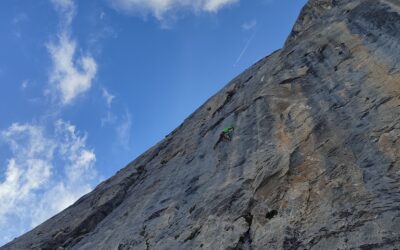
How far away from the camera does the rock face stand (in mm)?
10914

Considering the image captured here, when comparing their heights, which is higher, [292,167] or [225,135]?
[225,135]

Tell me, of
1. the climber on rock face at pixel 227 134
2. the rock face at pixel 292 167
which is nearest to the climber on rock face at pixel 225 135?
the climber on rock face at pixel 227 134

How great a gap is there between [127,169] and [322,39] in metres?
11.9

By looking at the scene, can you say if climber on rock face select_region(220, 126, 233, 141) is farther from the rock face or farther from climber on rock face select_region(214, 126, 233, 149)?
the rock face

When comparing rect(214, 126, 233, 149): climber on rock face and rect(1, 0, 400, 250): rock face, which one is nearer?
rect(1, 0, 400, 250): rock face

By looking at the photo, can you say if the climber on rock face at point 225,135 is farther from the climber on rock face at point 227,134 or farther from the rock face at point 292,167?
the rock face at point 292,167

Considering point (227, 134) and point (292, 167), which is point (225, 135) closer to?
point (227, 134)

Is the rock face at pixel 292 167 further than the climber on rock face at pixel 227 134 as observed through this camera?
No

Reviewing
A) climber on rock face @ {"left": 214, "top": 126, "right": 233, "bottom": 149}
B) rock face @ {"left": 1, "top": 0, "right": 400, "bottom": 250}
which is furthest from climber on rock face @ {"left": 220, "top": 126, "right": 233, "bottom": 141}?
rock face @ {"left": 1, "top": 0, "right": 400, "bottom": 250}

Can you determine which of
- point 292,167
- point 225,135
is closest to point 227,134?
point 225,135

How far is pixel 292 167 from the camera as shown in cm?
1312

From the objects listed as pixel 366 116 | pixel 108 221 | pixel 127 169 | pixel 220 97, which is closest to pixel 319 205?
pixel 366 116

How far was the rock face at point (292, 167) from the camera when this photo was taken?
35.8 feet

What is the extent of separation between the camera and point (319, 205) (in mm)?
11352
